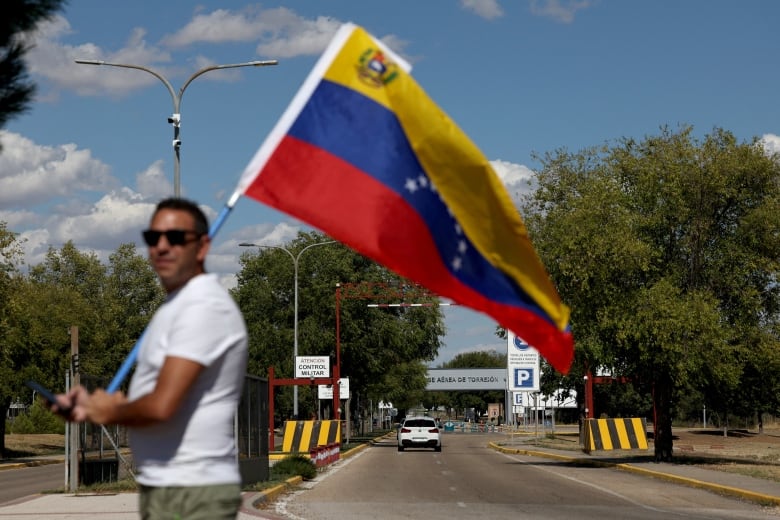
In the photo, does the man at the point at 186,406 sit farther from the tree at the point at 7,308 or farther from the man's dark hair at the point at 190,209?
the tree at the point at 7,308

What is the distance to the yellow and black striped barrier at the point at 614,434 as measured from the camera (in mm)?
42406

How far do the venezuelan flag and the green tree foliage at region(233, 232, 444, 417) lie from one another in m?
59.5

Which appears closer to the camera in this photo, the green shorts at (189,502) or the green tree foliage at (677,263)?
the green shorts at (189,502)

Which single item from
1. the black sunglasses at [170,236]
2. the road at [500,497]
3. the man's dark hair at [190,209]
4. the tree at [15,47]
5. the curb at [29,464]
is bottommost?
the curb at [29,464]

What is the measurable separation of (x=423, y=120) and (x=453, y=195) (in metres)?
0.38

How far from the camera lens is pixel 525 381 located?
1961 inches

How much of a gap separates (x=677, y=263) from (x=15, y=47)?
29.9 meters

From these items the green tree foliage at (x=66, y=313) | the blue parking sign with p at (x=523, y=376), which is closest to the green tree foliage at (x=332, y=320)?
the green tree foliage at (x=66, y=313)

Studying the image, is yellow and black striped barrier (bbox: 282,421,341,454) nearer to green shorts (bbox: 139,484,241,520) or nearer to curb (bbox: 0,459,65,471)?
curb (bbox: 0,459,65,471)

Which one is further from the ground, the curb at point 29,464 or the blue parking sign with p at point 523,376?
the blue parking sign with p at point 523,376

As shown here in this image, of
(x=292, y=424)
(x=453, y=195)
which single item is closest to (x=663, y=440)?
(x=292, y=424)

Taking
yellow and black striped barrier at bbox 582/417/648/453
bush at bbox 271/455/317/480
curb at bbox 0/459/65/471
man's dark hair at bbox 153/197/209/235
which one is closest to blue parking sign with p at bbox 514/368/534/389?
yellow and black striped barrier at bbox 582/417/648/453

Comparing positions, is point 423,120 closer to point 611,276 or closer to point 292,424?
point 611,276

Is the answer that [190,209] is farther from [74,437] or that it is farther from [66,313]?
[66,313]
